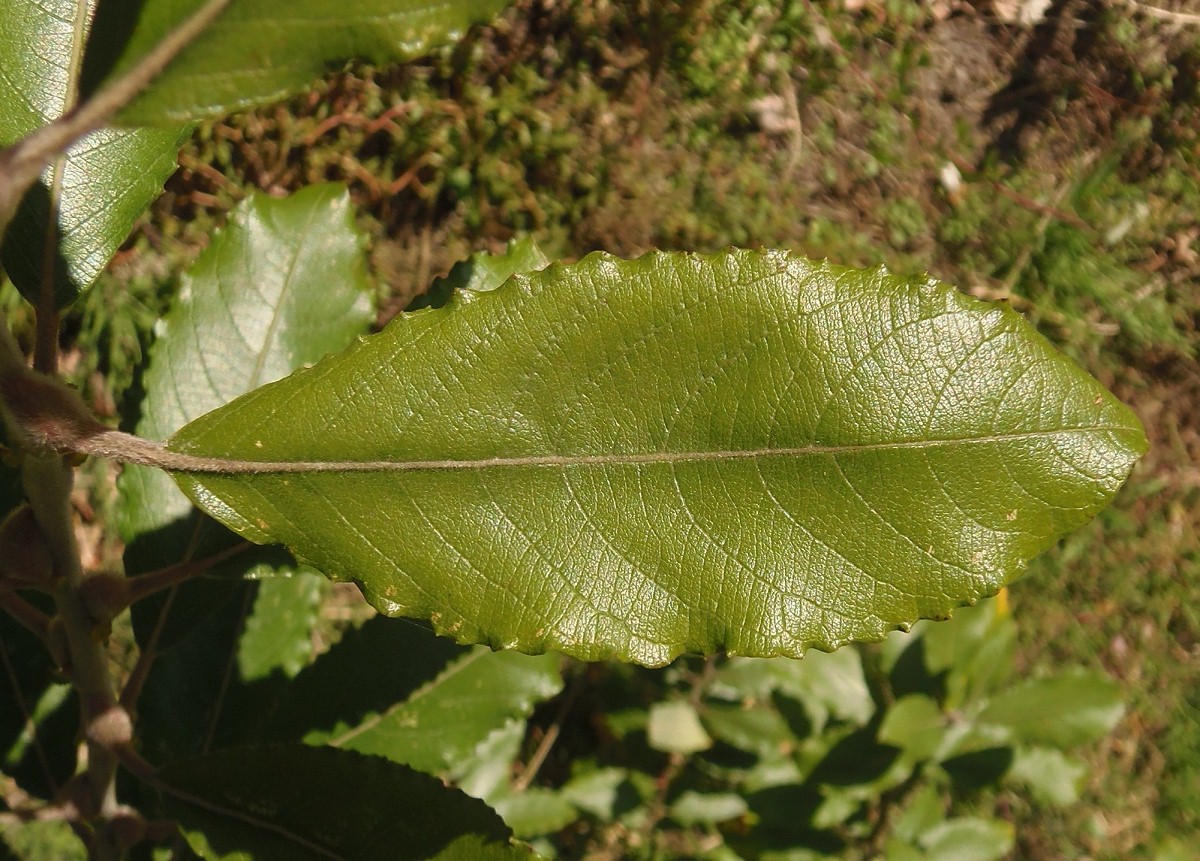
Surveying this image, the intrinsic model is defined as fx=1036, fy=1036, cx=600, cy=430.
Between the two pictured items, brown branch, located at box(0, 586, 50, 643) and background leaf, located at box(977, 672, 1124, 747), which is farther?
background leaf, located at box(977, 672, 1124, 747)

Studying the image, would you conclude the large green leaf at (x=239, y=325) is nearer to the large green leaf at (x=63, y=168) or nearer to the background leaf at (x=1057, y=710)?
the large green leaf at (x=63, y=168)

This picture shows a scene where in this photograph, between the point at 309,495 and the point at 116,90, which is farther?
the point at 309,495

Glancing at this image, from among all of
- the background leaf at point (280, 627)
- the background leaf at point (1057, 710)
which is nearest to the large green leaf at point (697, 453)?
the background leaf at point (280, 627)

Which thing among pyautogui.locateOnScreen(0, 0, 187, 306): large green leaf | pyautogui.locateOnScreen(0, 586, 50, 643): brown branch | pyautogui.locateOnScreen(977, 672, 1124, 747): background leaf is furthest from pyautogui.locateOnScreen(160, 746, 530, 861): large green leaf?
pyautogui.locateOnScreen(977, 672, 1124, 747): background leaf

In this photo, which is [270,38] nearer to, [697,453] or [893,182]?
[697,453]

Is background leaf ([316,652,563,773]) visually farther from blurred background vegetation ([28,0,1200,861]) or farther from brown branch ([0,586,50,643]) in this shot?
blurred background vegetation ([28,0,1200,861])

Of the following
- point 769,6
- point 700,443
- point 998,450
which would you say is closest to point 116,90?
point 700,443

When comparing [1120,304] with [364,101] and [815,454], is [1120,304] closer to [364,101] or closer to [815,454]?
[364,101]
